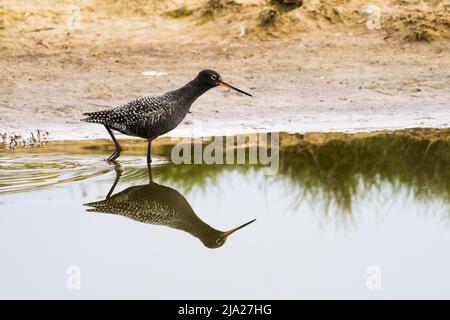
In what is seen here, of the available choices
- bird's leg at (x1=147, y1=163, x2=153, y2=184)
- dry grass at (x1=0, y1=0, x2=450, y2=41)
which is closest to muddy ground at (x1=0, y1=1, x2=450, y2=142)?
dry grass at (x1=0, y1=0, x2=450, y2=41)

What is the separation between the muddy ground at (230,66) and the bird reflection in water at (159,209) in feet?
8.94

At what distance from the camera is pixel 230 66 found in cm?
1359

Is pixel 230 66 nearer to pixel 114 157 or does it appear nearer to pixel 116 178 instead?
pixel 114 157

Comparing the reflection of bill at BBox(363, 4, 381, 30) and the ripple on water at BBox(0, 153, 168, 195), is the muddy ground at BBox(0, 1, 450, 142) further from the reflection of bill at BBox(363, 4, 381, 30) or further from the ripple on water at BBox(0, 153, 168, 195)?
the ripple on water at BBox(0, 153, 168, 195)

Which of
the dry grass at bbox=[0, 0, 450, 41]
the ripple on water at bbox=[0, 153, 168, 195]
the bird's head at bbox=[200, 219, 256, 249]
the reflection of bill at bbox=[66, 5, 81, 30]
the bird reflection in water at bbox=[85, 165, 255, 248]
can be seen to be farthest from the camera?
the reflection of bill at bbox=[66, 5, 81, 30]

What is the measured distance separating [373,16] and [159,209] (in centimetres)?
810

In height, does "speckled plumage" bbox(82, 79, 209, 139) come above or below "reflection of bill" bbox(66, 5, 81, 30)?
below

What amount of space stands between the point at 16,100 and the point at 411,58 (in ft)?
18.7

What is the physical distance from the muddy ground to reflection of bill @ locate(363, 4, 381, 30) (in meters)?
0.07

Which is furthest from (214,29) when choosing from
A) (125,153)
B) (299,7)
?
(125,153)

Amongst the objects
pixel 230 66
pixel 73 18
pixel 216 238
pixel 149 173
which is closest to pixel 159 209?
pixel 216 238

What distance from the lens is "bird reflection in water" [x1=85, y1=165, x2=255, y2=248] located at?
699 centimetres

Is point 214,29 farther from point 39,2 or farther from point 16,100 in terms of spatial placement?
point 16,100

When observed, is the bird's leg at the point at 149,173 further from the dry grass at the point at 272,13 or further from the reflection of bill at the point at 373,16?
the reflection of bill at the point at 373,16
